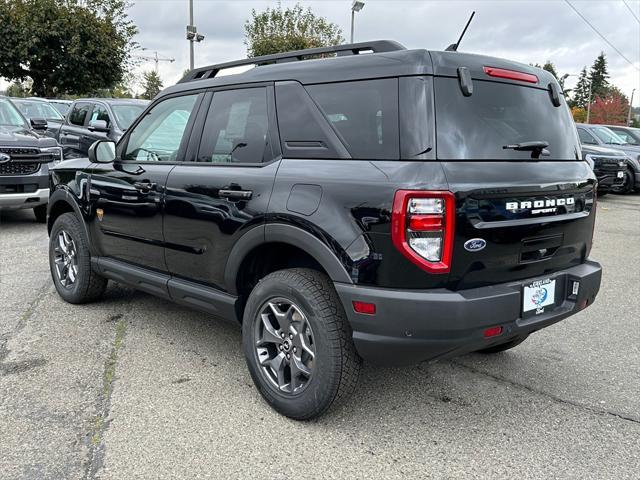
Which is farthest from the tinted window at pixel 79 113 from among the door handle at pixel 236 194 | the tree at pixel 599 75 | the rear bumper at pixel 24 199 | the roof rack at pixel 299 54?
the tree at pixel 599 75

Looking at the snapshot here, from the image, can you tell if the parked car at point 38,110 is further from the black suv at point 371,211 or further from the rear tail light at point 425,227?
the rear tail light at point 425,227

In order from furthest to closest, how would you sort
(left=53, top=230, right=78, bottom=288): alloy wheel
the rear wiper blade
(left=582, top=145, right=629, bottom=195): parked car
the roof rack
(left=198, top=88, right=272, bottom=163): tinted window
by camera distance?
1. (left=582, top=145, right=629, bottom=195): parked car
2. (left=53, top=230, right=78, bottom=288): alloy wheel
3. (left=198, top=88, right=272, bottom=163): tinted window
4. the roof rack
5. the rear wiper blade

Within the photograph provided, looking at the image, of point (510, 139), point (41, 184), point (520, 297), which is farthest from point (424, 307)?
point (41, 184)

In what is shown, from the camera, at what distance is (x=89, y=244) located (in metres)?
4.62

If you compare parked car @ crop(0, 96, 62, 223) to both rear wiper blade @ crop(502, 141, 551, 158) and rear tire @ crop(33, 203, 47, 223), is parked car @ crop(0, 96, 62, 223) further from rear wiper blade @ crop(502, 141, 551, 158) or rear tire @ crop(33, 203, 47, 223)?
rear wiper blade @ crop(502, 141, 551, 158)

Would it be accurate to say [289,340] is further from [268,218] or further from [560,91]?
[560,91]

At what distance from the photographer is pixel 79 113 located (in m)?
12.1

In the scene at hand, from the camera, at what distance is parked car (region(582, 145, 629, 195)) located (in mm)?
13396

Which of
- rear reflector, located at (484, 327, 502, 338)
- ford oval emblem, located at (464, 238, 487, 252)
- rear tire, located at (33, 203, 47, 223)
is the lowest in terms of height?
rear tire, located at (33, 203, 47, 223)

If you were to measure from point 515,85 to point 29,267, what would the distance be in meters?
5.29

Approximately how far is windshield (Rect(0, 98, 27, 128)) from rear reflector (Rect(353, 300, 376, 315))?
8.29m

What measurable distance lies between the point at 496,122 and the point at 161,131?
231 centimetres

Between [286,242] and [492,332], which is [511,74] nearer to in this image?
[492,332]

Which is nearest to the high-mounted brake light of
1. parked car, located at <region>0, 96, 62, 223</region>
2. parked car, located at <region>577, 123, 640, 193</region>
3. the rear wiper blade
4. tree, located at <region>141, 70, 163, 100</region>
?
the rear wiper blade
